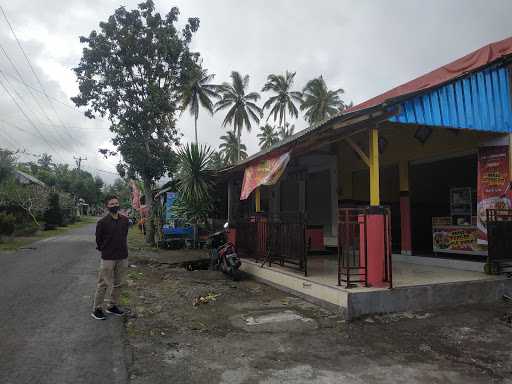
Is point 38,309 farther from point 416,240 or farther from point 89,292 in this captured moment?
point 416,240

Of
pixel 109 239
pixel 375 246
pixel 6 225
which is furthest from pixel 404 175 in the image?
pixel 6 225

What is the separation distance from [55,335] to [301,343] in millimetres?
2990

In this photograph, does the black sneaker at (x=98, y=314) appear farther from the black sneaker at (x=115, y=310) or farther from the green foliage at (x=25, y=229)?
the green foliage at (x=25, y=229)

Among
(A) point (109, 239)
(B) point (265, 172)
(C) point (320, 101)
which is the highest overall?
(C) point (320, 101)

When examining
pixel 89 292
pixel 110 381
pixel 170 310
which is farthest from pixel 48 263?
pixel 110 381

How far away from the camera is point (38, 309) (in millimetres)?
5914

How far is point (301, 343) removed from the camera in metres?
4.64

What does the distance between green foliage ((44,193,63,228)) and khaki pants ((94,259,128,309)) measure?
26881mm

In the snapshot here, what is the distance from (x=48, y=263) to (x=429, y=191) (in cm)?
1091

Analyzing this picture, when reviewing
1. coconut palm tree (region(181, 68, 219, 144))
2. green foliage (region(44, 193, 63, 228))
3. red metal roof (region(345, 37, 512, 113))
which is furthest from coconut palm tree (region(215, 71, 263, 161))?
red metal roof (region(345, 37, 512, 113))

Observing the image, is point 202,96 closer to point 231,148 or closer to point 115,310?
A: point 231,148

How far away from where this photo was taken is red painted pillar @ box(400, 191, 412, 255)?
9.63 m

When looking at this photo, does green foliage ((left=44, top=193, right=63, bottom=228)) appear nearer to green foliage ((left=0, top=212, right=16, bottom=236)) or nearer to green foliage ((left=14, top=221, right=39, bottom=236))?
green foliage ((left=14, top=221, right=39, bottom=236))

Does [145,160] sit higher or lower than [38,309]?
higher
